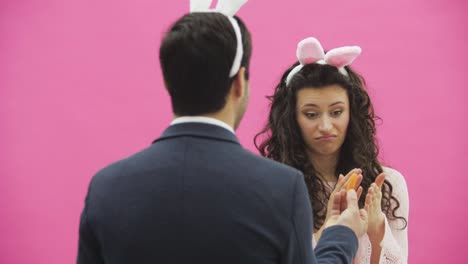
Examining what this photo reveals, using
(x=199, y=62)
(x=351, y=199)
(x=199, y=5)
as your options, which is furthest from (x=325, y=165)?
(x=199, y=62)

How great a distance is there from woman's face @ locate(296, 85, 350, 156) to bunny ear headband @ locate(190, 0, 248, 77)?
803mm

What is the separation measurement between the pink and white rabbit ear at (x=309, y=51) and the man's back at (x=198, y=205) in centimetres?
97

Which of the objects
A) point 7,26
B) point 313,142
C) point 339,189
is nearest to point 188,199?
point 339,189

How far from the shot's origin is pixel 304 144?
73.4 inches

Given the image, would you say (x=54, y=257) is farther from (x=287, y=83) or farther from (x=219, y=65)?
(x=219, y=65)

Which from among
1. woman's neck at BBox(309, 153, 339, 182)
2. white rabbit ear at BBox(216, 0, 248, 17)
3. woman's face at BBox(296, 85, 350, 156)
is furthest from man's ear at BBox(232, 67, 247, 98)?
woman's neck at BBox(309, 153, 339, 182)

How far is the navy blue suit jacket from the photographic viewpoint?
848 mm

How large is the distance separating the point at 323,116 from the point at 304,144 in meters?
0.13

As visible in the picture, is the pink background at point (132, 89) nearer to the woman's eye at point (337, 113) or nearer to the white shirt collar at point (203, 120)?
the woman's eye at point (337, 113)

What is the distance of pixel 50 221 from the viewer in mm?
2750

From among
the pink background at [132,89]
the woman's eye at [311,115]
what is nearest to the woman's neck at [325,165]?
the woman's eye at [311,115]

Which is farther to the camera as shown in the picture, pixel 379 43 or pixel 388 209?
pixel 379 43

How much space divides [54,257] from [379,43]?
1.73 meters

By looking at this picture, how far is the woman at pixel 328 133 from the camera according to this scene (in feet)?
5.82
